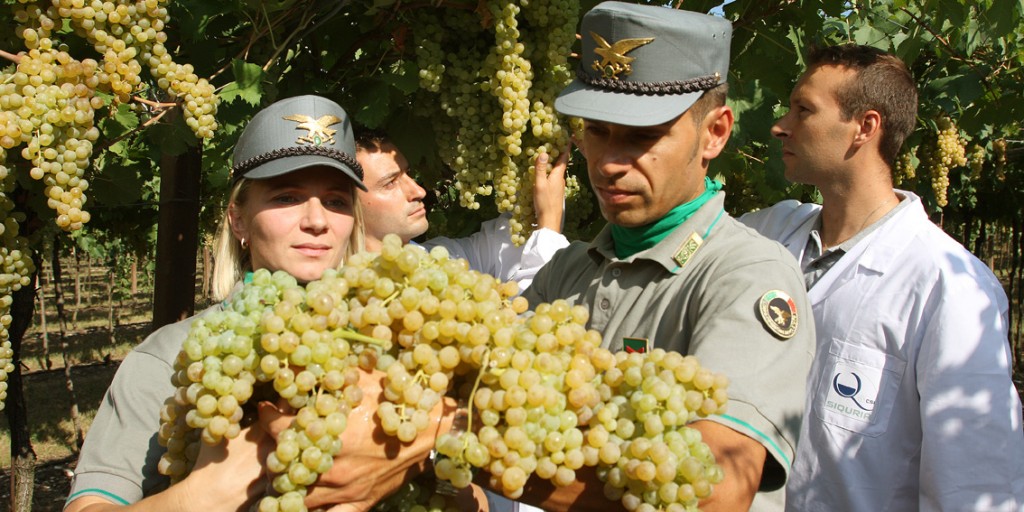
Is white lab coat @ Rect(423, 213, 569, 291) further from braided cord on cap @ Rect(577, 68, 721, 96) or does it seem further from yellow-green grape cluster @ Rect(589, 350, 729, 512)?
yellow-green grape cluster @ Rect(589, 350, 729, 512)

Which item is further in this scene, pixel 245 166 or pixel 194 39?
pixel 194 39

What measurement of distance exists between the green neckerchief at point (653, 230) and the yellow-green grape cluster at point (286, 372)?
2.66ft

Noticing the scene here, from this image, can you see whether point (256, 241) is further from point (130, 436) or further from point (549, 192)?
point (549, 192)

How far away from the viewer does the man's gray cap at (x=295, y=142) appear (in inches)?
78.1

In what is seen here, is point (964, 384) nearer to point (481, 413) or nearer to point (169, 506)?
point (481, 413)

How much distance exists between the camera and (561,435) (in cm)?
118

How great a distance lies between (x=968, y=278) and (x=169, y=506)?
2.23 m

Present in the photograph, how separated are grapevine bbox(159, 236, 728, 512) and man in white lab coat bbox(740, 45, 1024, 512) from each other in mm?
1393

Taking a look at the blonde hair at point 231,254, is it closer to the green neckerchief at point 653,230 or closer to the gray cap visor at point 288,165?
the gray cap visor at point 288,165

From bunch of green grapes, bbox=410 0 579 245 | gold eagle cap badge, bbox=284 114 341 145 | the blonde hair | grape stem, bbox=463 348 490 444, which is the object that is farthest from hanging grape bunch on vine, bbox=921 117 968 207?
grape stem, bbox=463 348 490 444

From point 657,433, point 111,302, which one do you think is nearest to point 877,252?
point 657,433

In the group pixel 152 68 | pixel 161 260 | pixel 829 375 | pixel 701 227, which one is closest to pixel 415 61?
pixel 152 68

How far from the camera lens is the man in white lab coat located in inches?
89.6

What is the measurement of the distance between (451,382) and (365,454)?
0.18 m
